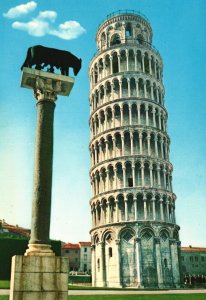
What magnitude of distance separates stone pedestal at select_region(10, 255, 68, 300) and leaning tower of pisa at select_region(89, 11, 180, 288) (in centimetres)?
3181

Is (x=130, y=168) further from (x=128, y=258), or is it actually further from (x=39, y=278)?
(x=39, y=278)

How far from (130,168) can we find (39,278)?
35.3 meters

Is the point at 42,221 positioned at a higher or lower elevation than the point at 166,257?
lower

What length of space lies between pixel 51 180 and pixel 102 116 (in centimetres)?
3809

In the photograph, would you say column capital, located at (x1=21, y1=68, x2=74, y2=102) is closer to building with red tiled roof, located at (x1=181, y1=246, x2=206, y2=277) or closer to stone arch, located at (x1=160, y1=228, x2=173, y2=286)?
stone arch, located at (x1=160, y1=228, x2=173, y2=286)

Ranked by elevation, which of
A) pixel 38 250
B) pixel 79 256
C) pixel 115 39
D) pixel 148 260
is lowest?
pixel 38 250

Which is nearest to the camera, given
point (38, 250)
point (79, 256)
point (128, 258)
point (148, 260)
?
point (38, 250)


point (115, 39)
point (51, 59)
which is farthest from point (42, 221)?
point (115, 39)

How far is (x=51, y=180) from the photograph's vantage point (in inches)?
443

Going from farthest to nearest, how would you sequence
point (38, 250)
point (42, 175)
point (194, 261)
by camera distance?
point (194, 261), point (42, 175), point (38, 250)

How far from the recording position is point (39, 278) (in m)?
9.95

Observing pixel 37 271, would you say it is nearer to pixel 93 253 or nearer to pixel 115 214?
pixel 115 214

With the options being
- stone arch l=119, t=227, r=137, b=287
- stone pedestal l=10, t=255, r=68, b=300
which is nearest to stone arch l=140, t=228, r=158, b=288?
stone arch l=119, t=227, r=137, b=287

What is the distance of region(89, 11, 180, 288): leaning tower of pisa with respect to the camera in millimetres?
41406
